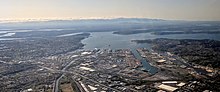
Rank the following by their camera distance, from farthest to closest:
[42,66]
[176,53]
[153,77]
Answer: [176,53] → [42,66] → [153,77]

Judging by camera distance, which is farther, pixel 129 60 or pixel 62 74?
pixel 129 60

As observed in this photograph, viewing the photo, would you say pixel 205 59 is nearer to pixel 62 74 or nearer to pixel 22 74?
pixel 62 74

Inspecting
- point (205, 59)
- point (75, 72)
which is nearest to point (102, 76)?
point (75, 72)

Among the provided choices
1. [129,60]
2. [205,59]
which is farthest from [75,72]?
[205,59]

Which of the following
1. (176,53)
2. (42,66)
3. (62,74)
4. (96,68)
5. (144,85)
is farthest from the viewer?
(176,53)

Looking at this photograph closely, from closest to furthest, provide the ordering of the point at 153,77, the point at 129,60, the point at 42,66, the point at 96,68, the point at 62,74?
the point at 153,77, the point at 62,74, the point at 96,68, the point at 42,66, the point at 129,60

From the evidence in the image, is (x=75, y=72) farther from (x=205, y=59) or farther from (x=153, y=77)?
(x=205, y=59)

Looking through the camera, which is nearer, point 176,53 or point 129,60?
point 129,60

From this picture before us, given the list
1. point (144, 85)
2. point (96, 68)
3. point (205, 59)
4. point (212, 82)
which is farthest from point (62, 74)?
point (205, 59)

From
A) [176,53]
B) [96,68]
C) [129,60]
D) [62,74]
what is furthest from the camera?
[176,53]
